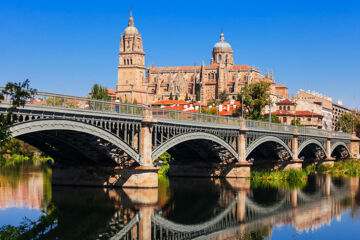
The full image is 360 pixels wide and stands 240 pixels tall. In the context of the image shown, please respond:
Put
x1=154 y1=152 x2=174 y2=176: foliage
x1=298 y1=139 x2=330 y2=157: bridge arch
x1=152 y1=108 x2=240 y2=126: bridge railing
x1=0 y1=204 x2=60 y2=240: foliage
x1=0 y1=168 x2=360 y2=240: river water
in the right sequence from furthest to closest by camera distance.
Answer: x1=298 y1=139 x2=330 y2=157: bridge arch < x1=154 y1=152 x2=174 y2=176: foliage < x1=152 y1=108 x2=240 y2=126: bridge railing < x1=0 y1=168 x2=360 y2=240: river water < x1=0 y1=204 x2=60 y2=240: foliage

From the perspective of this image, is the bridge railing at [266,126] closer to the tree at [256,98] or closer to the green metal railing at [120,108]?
the green metal railing at [120,108]

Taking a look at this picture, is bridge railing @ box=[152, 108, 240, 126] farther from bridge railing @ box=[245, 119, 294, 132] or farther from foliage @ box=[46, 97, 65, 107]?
foliage @ box=[46, 97, 65, 107]

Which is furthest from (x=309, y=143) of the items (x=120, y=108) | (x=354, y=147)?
(x=120, y=108)

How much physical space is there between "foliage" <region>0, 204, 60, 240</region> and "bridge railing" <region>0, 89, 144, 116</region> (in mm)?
7964

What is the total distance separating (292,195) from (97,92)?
9892 centimetres

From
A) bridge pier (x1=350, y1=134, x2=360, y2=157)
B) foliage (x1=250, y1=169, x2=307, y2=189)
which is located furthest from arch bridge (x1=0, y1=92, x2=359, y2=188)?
bridge pier (x1=350, y1=134, x2=360, y2=157)

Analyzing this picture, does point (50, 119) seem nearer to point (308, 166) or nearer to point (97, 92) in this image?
point (308, 166)

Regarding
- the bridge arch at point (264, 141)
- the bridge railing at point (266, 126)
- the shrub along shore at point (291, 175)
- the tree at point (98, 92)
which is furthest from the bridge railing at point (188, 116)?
the tree at point (98, 92)

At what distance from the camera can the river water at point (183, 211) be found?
37.9 m

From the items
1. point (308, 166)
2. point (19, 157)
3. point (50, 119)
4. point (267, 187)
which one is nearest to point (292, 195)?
point (267, 187)

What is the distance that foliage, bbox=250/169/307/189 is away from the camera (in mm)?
70375

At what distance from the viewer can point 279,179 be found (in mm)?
77375

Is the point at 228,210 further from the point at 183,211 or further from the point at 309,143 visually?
the point at 309,143

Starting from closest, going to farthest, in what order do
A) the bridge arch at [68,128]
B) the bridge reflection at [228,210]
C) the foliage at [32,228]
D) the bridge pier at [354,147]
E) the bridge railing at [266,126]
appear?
the foliage at [32,228]
the bridge arch at [68,128]
the bridge reflection at [228,210]
the bridge railing at [266,126]
the bridge pier at [354,147]
